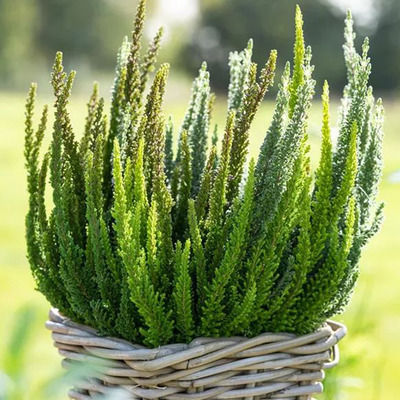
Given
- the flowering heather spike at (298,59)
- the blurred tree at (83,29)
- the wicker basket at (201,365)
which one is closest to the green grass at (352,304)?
the wicker basket at (201,365)

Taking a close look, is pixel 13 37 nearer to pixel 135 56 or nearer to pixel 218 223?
pixel 135 56

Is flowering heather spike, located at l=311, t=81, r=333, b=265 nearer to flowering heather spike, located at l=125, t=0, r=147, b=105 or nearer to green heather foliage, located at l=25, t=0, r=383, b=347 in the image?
green heather foliage, located at l=25, t=0, r=383, b=347

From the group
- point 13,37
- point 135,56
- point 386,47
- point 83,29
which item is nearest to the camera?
point 135,56

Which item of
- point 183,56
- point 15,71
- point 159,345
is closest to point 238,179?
point 159,345

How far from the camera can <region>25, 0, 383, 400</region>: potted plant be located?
1062 mm

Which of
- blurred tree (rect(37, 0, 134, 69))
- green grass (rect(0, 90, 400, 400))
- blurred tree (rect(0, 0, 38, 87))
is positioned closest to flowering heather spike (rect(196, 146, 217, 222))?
green grass (rect(0, 90, 400, 400))

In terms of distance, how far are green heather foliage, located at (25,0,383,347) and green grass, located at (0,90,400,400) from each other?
0.10 metres

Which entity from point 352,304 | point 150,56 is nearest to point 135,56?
point 150,56

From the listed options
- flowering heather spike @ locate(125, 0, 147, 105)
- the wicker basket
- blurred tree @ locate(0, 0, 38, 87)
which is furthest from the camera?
blurred tree @ locate(0, 0, 38, 87)

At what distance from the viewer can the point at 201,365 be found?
3.52 ft

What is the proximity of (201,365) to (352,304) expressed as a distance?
1.30 metres

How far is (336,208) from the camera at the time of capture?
1120 millimetres

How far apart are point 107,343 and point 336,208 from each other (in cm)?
42

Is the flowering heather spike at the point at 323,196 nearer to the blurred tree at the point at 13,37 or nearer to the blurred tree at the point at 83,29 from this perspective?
the blurred tree at the point at 13,37
